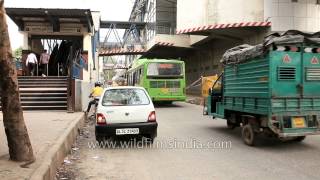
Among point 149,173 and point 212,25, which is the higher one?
point 212,25

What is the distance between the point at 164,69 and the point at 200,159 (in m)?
17.3

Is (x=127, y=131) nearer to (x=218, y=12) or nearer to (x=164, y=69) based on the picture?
(x=164, y=69)

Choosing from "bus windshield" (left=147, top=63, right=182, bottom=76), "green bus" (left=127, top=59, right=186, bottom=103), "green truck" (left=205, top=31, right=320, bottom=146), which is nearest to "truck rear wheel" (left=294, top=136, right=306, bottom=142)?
"green truck" (left=205, top=31, right=320, bottom=146)

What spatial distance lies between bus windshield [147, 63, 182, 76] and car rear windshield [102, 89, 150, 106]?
48.3 ft

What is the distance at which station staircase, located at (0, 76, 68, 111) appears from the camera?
19.5 m

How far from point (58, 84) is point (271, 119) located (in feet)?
46.3

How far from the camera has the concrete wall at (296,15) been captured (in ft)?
82.7

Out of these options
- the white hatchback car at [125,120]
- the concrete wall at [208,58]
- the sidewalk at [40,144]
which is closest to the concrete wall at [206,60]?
the concrete wall at [208,58]

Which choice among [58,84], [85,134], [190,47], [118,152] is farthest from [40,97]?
[190,47]

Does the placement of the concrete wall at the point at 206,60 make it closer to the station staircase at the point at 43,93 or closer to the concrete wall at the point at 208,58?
the concrete wall at the point at 208,58

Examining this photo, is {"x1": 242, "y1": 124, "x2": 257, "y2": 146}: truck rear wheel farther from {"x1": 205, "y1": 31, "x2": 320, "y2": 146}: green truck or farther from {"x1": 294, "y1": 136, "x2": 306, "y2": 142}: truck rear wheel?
{"x1": 294, "y1": 136, "x2": 306, "y2": 142}: truck rear wheel

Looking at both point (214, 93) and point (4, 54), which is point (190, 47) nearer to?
point (214, 93)

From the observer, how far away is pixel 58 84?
21938mm

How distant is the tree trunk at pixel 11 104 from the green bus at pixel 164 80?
18.8m
